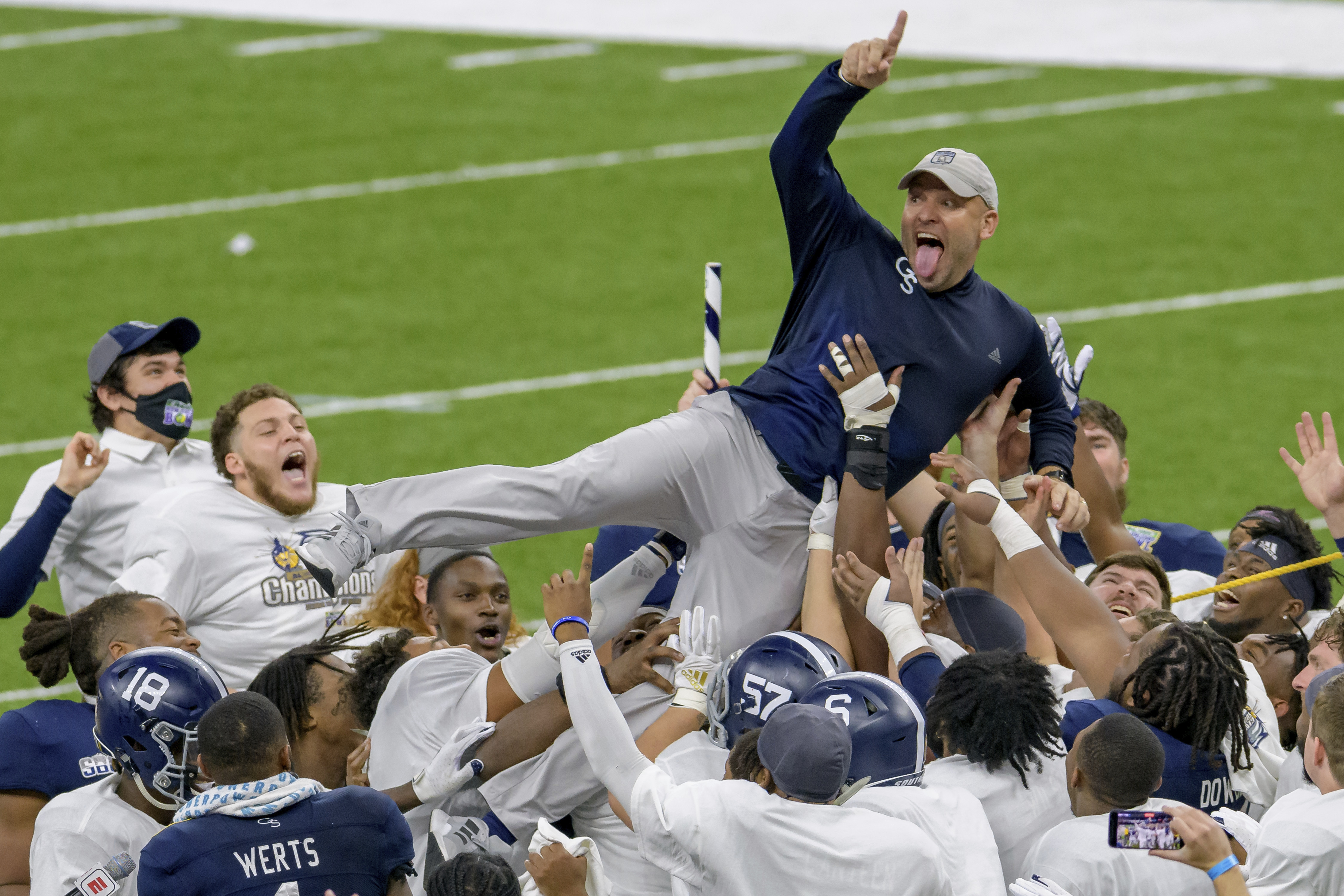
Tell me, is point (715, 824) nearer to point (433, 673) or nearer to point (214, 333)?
point (433, 673)

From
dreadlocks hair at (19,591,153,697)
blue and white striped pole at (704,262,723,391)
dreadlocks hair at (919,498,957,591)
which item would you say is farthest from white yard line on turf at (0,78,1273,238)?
dreadlocks hair at (919,498,957,591)

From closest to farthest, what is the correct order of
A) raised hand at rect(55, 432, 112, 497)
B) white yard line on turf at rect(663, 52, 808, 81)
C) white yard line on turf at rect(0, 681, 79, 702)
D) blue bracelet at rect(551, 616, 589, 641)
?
blue bracelet at rect(551, 616, 589, 641) → raised hand at rect(55, 432, 112, 497) → white yard line on turf at rect(0, 681, 79, 702) → white yard line on turf at rect(663, 52, 808, 81)

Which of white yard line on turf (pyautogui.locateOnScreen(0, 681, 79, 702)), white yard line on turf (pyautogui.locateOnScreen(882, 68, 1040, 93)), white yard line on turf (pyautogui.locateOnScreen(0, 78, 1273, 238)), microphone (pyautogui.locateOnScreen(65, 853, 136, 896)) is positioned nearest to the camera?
microphone (pyautogui.locateOnScreen(65, 853, 136, 896))

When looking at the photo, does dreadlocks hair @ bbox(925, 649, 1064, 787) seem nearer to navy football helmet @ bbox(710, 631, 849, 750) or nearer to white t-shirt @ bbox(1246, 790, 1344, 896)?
navy football helmet @ bbox(710, 631, 849, 750)

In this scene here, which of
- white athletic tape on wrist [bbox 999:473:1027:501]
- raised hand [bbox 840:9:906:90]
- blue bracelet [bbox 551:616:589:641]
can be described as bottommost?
blue bracelet [bbox 551:616:589:641]

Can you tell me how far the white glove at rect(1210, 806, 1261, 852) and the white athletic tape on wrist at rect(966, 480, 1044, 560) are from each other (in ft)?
3.97

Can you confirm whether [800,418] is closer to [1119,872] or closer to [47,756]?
[1119,872]

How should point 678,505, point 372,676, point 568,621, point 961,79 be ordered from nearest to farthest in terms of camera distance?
point 568,621, point 372,676, point 678,505, point 961,79

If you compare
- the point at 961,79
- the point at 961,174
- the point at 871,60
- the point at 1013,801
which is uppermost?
the point at 961,79

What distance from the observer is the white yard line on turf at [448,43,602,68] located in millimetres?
20156

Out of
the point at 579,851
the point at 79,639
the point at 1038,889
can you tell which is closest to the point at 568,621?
the point at 579,851

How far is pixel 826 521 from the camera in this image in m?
6.65

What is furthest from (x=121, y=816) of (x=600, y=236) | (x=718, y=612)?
(x=600, y=236)

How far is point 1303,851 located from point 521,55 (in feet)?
54.8
